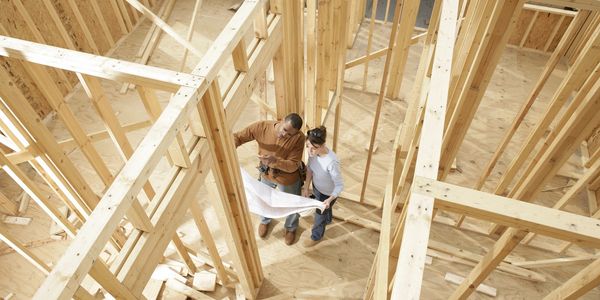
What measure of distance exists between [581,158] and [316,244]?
3.99m

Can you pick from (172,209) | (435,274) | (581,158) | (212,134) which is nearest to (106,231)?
(172,209)

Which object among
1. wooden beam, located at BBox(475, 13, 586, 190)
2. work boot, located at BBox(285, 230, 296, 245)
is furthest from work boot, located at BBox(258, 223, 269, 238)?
wooden beam, located at BBox(475, 13, 586, 190)

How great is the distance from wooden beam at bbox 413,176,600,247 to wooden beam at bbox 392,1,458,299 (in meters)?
0.06

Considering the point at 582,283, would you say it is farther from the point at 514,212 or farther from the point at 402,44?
the point at 402,44

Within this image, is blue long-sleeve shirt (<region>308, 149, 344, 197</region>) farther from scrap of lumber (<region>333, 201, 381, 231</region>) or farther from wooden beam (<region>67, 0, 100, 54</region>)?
wooden beam (<region>67, 0, 100, 54</region>)

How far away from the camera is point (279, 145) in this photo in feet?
11.1

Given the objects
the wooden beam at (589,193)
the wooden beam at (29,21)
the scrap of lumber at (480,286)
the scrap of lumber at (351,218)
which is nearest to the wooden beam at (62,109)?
the scrap of lumber at (351,218)

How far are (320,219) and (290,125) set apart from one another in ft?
4.26

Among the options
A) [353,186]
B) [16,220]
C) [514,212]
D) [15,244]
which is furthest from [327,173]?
[16,220]

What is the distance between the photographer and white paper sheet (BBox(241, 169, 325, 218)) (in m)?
3.51

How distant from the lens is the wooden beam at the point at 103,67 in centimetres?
181

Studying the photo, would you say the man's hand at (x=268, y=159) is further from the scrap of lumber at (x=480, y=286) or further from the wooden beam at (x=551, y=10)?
the wooden beam at (x=551, y=10)

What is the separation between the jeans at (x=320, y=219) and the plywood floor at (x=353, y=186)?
147mm

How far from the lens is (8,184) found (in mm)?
4516
